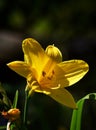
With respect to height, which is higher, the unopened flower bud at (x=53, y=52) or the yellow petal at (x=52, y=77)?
the unopened flower bud at (x=53, y=52)

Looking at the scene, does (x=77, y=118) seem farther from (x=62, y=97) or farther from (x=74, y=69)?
(x=74, y=69)

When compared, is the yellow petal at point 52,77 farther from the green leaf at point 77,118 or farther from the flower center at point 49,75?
the green leaf at point 77,118

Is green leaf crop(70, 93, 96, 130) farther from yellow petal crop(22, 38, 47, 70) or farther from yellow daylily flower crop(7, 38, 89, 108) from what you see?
yellow petal crop(22, 38, 47, 70)

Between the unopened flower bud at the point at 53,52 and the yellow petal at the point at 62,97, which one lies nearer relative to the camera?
the yellow petal at the point at 62,97

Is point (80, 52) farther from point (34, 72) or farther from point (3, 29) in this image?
point (34, 72)

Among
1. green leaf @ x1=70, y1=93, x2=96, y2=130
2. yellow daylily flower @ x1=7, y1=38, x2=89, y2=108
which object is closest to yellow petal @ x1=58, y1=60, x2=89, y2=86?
yellow daylily flower @ x1=7, y1=38, x2=89, y2=108

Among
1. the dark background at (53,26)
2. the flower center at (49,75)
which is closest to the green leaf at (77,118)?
the flower center at (49,75)

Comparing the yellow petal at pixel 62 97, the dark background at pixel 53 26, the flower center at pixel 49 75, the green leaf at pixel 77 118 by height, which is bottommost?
the green leaf at pixel 77 118

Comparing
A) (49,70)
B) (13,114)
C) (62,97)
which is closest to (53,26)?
(49,70)
